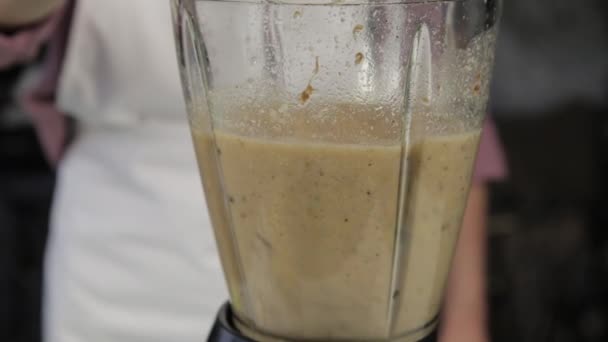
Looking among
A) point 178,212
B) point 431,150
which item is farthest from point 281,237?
point 178,212

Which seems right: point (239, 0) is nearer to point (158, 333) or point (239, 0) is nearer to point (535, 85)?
point (158, 333)

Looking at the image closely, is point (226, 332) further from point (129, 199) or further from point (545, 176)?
point (545, 176)

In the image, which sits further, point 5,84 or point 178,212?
point 5,84

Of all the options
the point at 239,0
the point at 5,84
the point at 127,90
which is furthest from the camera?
the point at 5,84

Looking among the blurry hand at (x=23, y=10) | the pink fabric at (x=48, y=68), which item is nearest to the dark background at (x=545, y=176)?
the pink fabric at (x=48, y=68)

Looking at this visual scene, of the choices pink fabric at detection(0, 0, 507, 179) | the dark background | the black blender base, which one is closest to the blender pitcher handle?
Result: the black blender base

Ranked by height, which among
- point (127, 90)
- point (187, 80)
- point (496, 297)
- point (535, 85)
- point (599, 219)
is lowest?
point (496, 297)
